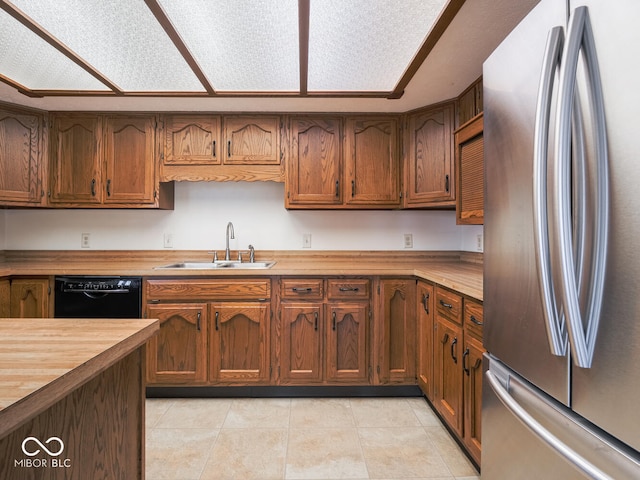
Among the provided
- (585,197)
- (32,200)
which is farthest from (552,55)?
(32,200)

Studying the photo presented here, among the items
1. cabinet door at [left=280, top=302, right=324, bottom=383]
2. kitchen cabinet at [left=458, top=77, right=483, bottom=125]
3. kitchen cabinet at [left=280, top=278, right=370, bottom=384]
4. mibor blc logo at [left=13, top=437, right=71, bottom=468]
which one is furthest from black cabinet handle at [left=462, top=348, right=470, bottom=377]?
mibor blc logo at [left=13, top=437, right=71, bottom=468]

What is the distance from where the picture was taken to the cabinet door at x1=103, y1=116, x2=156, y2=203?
2.67 m

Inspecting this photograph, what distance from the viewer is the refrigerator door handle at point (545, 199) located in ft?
2.19

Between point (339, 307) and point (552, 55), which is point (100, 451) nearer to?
point (552, 55)

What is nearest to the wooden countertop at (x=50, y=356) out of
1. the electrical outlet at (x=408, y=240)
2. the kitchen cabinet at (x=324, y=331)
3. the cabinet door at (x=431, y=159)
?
the kitchen cabinet at (x=324, y=331)

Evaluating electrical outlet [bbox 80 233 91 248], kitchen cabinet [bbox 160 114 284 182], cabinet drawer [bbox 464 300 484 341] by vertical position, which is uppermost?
kitchen cabinet [bbox 160 114 284 182]

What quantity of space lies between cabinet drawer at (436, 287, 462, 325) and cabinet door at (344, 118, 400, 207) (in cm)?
94

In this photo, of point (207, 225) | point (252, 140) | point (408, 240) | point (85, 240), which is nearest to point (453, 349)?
point (408, 240)

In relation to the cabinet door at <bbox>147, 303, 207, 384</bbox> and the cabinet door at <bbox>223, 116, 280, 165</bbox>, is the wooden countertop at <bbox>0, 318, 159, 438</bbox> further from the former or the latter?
the cabinet door at <bbox>223, 116, 280, 165</bbox>

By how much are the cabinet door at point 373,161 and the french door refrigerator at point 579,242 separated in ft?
6.06

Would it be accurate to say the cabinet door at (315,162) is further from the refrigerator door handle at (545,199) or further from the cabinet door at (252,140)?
the refrigerator door handle at (545,199)

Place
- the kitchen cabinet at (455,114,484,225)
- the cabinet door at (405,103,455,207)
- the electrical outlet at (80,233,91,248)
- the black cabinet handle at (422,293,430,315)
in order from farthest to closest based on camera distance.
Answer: the electrical outlet at (80,233,91,248), the cabinet door at (405,103,455,207), the black cabinet handle at (422,293,430,315), the kitchen cabinet at (455,114,484,225)

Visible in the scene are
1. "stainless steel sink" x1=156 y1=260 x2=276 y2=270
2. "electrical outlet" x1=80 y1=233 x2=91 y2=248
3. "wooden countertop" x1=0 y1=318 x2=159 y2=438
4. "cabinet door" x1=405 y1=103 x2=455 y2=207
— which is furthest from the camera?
"electrical outlet" x1=80 y1=233 x2=91 y2=248

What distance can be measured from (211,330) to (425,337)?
1.42 metres
